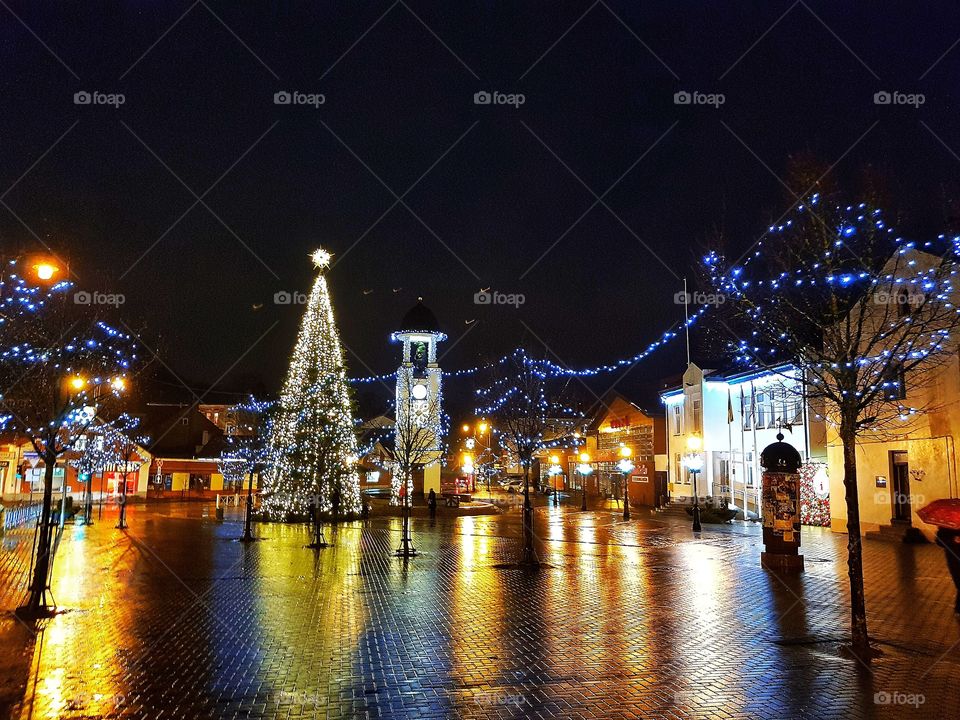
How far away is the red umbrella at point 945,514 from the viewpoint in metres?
11.1

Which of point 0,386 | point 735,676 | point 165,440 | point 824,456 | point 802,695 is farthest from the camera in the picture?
point 165,440

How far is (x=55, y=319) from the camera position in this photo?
15.1 m

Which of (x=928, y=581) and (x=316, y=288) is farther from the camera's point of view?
(x=316, y=288)

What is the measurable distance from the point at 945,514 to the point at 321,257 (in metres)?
25.8

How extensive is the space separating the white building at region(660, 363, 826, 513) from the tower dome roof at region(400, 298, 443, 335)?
17458mm

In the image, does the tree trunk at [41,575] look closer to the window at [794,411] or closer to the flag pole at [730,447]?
the window at [794,411]

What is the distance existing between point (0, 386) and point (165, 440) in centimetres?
4878

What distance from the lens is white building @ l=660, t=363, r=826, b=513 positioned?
99.0 feet

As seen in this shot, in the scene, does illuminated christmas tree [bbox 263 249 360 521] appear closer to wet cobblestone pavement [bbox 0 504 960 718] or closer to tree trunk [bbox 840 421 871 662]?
wet cobblestone pavement [bbox 0 504 960 718]

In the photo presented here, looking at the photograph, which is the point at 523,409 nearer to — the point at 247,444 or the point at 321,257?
the point at 321,257

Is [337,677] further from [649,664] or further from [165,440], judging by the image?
[165,440]

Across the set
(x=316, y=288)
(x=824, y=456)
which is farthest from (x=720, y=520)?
(x=316, y=288)

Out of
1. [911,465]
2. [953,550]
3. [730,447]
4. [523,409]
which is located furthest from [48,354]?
[730,447]

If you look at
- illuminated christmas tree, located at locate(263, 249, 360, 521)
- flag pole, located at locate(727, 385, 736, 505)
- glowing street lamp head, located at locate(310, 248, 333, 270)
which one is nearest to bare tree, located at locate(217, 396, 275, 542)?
illuminated christmas tree, located at locate(263, 249, 360, 521)
